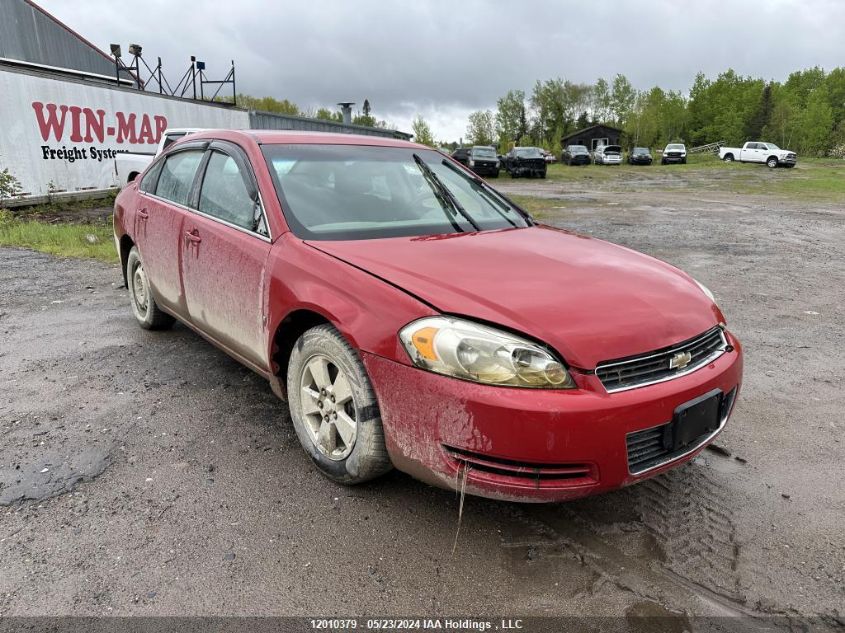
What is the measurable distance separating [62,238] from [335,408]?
8987mm

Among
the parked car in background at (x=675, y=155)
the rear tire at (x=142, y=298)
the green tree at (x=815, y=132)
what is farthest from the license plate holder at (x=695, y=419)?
the green tree at (x=815, y=132)

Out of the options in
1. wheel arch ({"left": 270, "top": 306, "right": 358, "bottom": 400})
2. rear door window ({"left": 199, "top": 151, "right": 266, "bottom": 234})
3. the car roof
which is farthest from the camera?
the car roof

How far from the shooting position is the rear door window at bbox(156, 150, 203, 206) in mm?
3865

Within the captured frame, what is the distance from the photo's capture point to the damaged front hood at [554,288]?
215 centimetres

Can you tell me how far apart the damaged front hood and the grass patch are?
691 cm

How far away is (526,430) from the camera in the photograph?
2006 millimetres

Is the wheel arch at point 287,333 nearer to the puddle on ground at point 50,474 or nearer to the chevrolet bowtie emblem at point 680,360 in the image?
the puddle on ground at point 50,474

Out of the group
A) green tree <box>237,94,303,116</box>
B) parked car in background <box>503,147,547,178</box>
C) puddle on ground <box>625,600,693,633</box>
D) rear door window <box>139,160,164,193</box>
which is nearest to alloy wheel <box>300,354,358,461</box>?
puddle on ground <box>625,600,693,633</box>

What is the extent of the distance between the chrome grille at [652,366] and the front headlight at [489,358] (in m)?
0.16

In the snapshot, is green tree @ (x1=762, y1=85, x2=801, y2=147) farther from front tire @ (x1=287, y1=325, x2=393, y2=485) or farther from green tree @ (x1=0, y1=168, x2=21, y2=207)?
front tire @ (x1=287, y1=325, x2=393, y2=485)

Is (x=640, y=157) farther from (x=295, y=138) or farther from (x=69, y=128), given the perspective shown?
(x=295, y=138)

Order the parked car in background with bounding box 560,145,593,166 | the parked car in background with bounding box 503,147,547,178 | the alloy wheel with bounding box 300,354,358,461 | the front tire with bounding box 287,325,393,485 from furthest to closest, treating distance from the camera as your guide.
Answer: the parked car in background with bounding box 560,145,593,166, the parked car in background with bounding box 503,147,547,178, the alloy wheel with bounding box 300,354,358,461, the front tire with bounding box 287,325,393,485

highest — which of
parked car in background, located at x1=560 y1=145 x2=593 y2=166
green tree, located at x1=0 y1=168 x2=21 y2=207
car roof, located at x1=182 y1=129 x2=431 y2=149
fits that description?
car roof, located at x1=182 y1=129 x2=431 y2=149

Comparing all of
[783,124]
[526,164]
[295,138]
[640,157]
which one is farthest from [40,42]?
[783,124]
